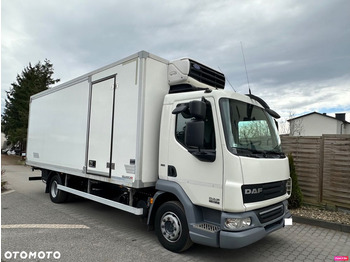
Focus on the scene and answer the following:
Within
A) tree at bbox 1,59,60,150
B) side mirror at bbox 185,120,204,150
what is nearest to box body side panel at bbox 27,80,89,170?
side mirror at bbox 185,120,204,150

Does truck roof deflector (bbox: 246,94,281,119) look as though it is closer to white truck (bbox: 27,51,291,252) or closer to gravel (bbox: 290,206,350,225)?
white truck (bbox: 27,51,291,252)

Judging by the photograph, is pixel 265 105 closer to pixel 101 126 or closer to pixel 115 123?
pixel 115 123

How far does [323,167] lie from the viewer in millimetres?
6516

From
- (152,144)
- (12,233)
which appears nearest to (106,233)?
(12,233)

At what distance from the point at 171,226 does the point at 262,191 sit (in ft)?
5.07

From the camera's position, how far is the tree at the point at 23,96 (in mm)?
22078

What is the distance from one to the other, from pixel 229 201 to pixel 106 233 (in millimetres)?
2816

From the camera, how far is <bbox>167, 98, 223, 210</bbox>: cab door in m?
3.56

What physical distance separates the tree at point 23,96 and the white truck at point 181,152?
760 inches

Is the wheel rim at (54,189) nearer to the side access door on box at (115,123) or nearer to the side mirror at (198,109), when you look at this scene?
the side access door on box at (115,123)

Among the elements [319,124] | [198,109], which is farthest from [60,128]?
[319,124]

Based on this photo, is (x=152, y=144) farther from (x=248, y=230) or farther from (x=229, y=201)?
(x=248, y=230)

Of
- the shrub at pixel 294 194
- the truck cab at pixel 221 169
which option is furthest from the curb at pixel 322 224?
the truck cab at pixel 221 169

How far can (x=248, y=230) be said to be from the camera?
11.3ft
